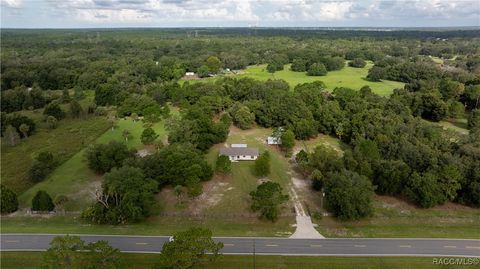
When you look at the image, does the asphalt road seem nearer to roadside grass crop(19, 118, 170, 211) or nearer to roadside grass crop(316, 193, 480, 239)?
roadside grass crop(316, 193, 480, 239)

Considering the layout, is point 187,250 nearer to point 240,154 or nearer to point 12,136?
point 240,154

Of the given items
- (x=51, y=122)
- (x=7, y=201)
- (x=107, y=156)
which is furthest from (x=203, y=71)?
(x=7, y=201)

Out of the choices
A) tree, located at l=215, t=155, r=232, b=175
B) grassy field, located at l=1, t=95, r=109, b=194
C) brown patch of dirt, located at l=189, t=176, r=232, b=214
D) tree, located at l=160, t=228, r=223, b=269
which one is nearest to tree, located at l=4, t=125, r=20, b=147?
grassy field, located at l=1, t=95, r=109, b=194

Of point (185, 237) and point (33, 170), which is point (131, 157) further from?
point (185, 237)

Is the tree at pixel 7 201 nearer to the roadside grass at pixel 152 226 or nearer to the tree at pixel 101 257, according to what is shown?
the roadside grass at pixel 152 226

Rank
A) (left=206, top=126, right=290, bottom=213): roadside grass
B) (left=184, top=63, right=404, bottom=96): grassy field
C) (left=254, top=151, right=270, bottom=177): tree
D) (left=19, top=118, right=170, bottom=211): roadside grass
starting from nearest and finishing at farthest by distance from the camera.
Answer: (left=206, top=126, right=290, bottom=213): roadside grass
(left=19, top=118, right=170, bottom=211): roadside grass
(left=254, top=151, right=270, bottom=177): tree
(left=184, top=63, right=404, bottom=96): grassy field

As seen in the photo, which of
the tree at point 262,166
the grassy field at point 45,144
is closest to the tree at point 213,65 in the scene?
the grassy field at point 45,144

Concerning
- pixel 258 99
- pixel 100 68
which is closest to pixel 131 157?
pixel 258 99
